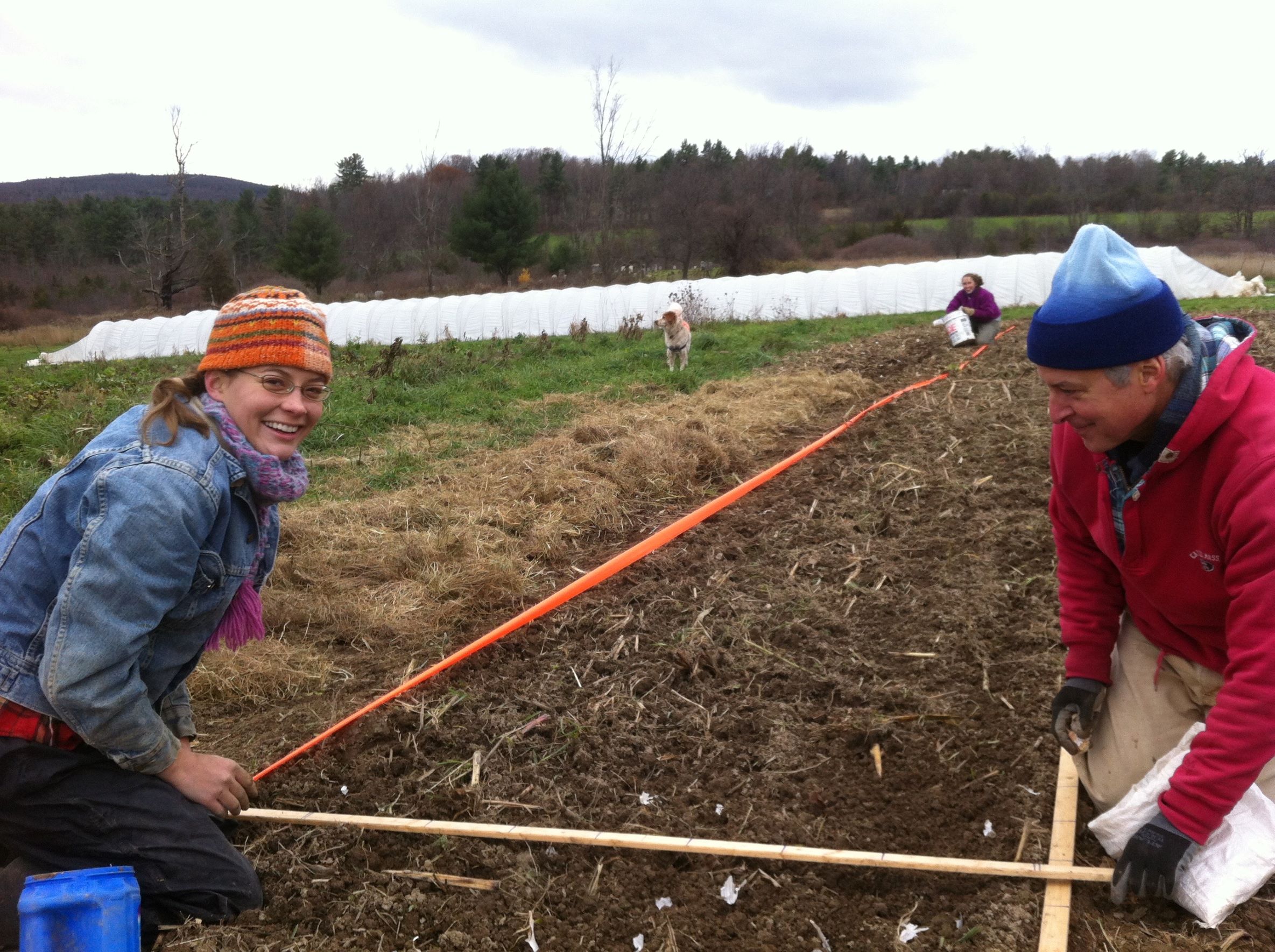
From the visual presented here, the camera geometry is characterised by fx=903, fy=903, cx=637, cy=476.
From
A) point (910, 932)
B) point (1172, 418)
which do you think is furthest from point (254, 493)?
point (1172, 418)

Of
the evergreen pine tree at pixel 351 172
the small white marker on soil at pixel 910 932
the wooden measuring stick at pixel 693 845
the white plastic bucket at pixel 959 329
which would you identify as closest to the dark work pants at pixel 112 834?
the wooden measuring stick at pixel 693 845

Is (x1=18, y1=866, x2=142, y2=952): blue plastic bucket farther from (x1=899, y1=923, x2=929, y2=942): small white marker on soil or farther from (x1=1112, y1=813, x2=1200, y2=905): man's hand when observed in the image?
(x1=1112, y1=813, x2=1200, y2=905): man's hand

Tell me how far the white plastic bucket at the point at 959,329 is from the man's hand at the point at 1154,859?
9.46 metres

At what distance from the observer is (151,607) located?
208cm

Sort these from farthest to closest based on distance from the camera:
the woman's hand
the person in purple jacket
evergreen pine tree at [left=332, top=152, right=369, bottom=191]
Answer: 1. evergreen pine tree at [left=332, top=152, right=369, bottom=191]
2. the person in purple jacket
3. the woman's hand

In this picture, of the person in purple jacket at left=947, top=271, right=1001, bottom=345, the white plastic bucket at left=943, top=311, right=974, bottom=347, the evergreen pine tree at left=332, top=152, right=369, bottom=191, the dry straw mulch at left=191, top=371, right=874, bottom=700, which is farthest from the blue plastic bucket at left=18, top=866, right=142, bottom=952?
the evergreen pine tree at left=332, top=152, right=369, bottom=191

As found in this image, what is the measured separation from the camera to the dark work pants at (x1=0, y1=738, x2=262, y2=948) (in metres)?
2.22

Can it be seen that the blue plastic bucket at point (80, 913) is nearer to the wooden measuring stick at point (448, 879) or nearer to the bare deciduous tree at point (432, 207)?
the wooden measuring stick at point (448, 879)

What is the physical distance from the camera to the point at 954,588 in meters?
4.21

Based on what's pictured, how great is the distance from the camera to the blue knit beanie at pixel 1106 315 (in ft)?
6.86

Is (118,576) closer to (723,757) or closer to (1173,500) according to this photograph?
(723,757)

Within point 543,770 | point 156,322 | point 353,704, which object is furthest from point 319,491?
point 156,322

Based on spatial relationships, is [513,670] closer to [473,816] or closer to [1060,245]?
[473,816]

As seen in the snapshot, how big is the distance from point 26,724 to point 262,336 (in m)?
1.10
